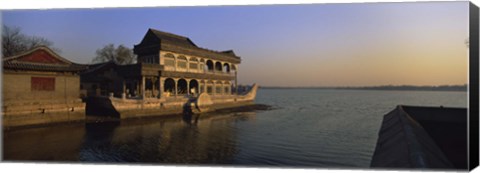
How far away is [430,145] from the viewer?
6.42 m

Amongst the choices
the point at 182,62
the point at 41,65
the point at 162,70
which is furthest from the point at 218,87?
the point at 41,65

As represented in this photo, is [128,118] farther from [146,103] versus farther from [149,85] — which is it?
[149,85]

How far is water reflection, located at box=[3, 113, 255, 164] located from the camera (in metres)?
8.06

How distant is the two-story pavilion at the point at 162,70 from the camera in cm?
1827

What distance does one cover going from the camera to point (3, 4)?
7.21 meters

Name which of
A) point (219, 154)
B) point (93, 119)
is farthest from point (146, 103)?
point (219, 154)

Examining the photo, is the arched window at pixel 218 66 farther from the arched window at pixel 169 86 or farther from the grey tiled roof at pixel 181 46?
the arched window at pixel 169 86

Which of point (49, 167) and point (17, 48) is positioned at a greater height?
point (17, 48)

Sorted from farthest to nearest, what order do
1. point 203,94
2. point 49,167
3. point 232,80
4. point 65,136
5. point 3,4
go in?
point 232,80
point 203,94
point 65,136
point 3,4
point 49,167

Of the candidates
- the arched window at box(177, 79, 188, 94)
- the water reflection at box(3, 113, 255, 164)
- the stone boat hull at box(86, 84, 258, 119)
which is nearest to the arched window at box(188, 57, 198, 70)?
the stone boat hull at box(86, 84, 258, 119)

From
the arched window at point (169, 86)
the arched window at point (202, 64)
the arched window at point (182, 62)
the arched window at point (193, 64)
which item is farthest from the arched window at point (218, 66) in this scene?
the arched window at point (182, 62)

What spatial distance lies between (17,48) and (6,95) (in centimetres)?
499

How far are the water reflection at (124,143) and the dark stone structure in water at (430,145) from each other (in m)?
3.80

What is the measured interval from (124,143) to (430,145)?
8.06 metres
